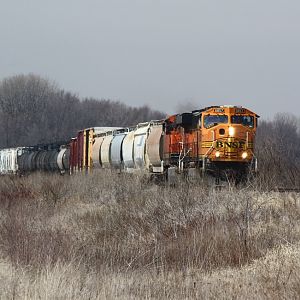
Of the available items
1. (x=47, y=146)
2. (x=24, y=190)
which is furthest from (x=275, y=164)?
(x=47, y=146)

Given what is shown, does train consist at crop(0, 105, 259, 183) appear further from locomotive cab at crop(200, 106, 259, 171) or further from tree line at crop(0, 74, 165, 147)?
tree line at crop(0, 74, 165, 147)

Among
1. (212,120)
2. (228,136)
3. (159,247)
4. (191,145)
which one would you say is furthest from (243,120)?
(159,247)

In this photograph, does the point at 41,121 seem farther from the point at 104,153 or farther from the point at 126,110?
the point at 104,153

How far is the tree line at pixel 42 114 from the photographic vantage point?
4109 inches

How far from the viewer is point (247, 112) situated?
2000cm

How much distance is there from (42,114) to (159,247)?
3945 inches

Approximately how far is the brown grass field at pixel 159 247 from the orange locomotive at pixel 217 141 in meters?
3.41

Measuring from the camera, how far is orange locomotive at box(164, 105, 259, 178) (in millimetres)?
18828

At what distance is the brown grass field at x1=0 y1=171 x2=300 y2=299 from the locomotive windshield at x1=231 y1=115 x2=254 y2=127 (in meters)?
4.98

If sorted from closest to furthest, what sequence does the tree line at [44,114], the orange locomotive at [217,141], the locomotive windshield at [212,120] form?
the orange locomotive at [217,141]
the locomotive windshield at [212,120]
the tree line at [44,114]

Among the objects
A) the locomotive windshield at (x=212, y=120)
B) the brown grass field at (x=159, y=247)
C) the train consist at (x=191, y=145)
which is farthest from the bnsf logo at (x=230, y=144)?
the brown grass field at (x=159, y=247)

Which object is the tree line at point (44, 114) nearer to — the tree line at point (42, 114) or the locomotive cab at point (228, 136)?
the tree line at point (42, 114)

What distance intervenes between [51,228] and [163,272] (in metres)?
4.96

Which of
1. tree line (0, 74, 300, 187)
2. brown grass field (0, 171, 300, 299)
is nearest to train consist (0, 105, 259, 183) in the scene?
brown grass field (0, 171, 300, 299)
